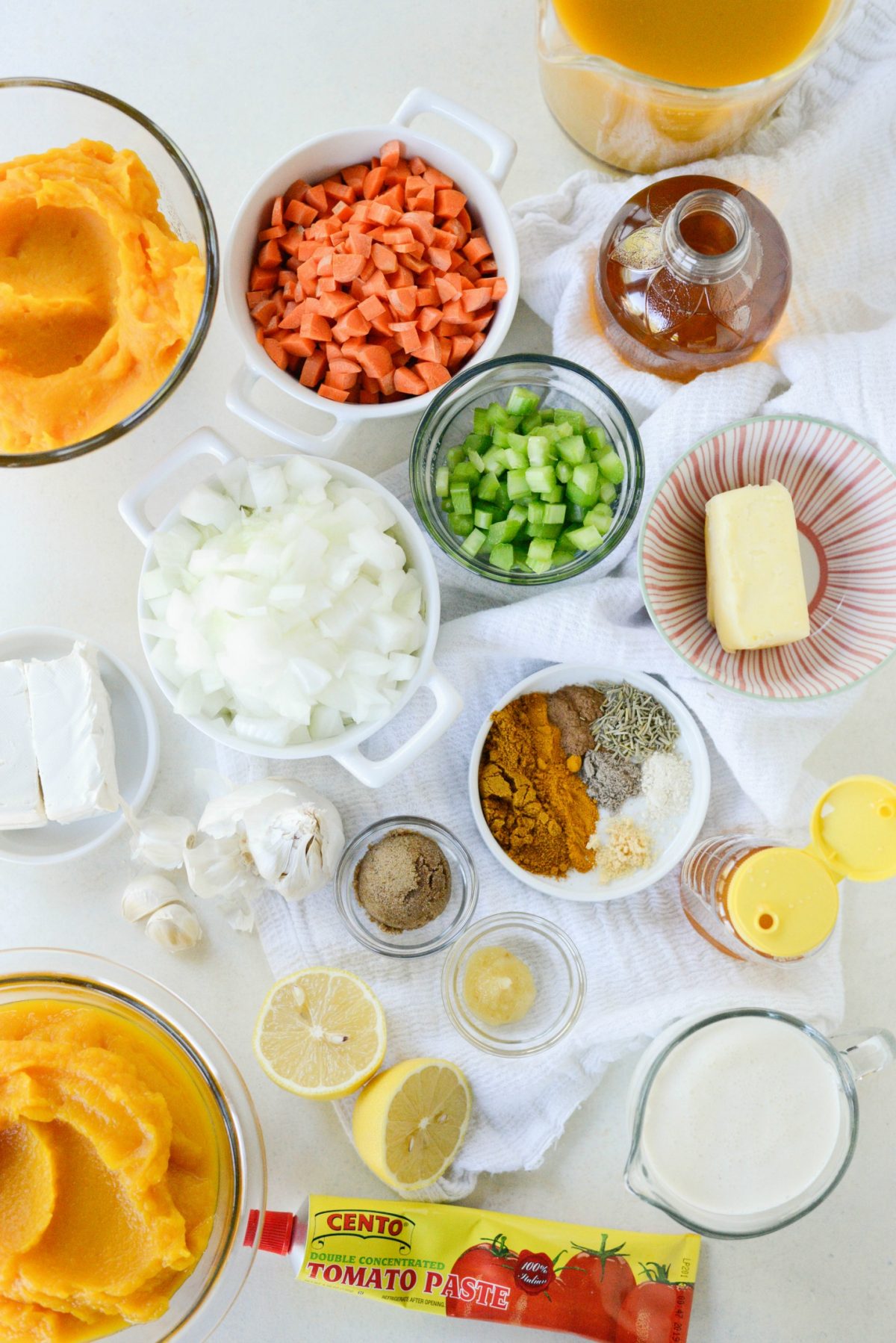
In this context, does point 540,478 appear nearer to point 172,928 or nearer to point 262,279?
point 262,279

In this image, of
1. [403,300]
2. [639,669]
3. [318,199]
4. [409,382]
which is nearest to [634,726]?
[639,669]

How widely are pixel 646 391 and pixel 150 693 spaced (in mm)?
946

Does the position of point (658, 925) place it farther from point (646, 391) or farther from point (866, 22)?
point (866, 22)

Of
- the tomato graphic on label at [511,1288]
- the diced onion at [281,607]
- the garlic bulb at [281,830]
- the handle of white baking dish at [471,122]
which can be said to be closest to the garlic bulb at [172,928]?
the garlic bulb at [281,830]

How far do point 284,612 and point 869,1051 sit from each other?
1049mm

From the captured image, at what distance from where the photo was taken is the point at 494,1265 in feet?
5.12

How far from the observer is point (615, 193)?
5.39ft

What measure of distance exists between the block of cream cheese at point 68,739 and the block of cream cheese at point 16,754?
0.02 metres

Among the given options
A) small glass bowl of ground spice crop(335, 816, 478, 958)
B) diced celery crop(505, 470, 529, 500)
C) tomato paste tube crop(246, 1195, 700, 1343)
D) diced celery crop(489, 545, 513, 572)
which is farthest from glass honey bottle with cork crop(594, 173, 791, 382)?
tomato paste tube crop(246, 1195, 700, 1343)

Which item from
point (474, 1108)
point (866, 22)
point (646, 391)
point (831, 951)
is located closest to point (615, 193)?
point (646, 391)

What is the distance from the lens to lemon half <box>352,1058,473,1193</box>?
1.50 meters

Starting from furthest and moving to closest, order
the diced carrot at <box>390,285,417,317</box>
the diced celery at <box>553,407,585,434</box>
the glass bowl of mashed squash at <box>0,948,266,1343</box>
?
the diced celery at <box>553,407,585,434</box> → the diced carrot at <box>390,285,417,317</box> → the glass bowl of mashed squash at <box>0,948,266,1343</box>

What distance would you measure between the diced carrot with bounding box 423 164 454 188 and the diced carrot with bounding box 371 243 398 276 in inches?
5.9

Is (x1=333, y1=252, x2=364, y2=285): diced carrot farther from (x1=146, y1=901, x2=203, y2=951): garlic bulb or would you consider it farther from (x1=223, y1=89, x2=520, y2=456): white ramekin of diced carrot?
(x1=146, y1=901, x2=203, y2=951): garlic bulb
